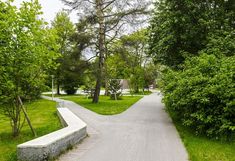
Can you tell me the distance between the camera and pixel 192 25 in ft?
46.0

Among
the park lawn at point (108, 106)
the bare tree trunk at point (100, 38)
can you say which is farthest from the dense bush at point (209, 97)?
the bare tree trunk at point (100, 38)

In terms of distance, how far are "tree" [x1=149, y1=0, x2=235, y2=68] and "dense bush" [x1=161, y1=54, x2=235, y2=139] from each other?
4.23m

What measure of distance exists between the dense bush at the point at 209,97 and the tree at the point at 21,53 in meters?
4.30

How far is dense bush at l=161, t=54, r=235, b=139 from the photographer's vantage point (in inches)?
301

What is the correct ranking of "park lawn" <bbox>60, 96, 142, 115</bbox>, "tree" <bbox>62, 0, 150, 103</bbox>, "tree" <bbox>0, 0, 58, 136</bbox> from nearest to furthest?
"tree" <bbox>0, 0, 58, 136</bbox> → "park lawn" <bbox>60, 96, 142, 115</bbox> → "tree" <bbox>62, 0, 150, 103</bbox>

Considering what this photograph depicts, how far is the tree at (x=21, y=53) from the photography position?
7.37m

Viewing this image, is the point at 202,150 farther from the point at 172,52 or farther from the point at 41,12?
the point at 172,52

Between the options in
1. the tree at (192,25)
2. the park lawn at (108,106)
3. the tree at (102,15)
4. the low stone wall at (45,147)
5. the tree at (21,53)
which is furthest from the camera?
the tree at (102,15)

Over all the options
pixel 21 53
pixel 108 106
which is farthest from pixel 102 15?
pixel 21 53

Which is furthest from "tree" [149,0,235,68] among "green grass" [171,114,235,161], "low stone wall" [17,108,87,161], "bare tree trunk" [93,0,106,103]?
"low stone wall" [17,108,87,161]

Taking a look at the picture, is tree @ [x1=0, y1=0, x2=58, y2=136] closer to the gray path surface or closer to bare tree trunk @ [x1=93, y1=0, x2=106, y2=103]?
the gray path surface

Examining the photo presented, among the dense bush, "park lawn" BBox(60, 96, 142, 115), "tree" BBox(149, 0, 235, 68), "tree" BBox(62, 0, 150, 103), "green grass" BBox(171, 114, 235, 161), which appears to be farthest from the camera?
"tree" BBox(62, 0, 150, 103)

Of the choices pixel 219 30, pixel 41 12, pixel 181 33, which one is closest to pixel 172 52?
pixel 181 33

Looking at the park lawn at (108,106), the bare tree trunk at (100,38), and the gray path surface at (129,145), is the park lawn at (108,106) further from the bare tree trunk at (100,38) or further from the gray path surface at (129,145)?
the gray path surface at (129,145)
